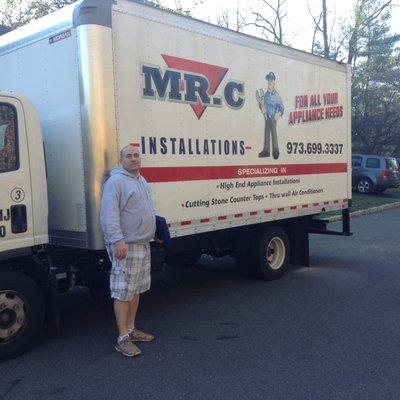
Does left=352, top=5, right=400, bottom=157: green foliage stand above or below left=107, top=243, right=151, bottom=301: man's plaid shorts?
above

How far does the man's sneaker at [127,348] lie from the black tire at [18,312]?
752mm

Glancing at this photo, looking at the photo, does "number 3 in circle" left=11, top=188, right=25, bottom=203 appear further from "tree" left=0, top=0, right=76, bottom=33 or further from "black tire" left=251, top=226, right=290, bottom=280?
"tree" left=0, top=0, right=76, bottom=33

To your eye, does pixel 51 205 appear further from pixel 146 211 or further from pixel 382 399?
pixel 382 399

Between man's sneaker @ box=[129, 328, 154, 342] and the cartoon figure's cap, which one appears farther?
the cartoon figure's cap

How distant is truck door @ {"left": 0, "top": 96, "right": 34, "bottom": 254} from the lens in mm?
4395

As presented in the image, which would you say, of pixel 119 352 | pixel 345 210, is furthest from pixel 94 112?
pixel 345 210

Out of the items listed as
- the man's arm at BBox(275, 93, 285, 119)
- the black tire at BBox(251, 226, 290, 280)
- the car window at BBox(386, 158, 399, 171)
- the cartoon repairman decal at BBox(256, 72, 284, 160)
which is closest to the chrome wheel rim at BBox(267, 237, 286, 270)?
the black tire at BBox(251, 226, 290, 280)

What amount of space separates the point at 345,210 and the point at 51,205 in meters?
5.26

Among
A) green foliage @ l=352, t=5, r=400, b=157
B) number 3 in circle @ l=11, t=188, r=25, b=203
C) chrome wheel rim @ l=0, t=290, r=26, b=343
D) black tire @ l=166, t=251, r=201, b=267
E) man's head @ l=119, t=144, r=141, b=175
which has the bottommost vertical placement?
black tire @ l=166, t=251, r=201, b=267

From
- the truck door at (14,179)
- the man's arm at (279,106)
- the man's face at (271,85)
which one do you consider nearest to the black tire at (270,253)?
the man's arm at (279,106)

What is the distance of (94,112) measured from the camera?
4711 millimetres

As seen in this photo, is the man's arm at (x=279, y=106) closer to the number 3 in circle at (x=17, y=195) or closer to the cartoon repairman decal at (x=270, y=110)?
the cartoon repairman decal at (x=270, y=110)

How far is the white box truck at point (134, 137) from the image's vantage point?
14.9 feet

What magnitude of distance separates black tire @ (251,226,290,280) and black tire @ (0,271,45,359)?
11.3 feet
